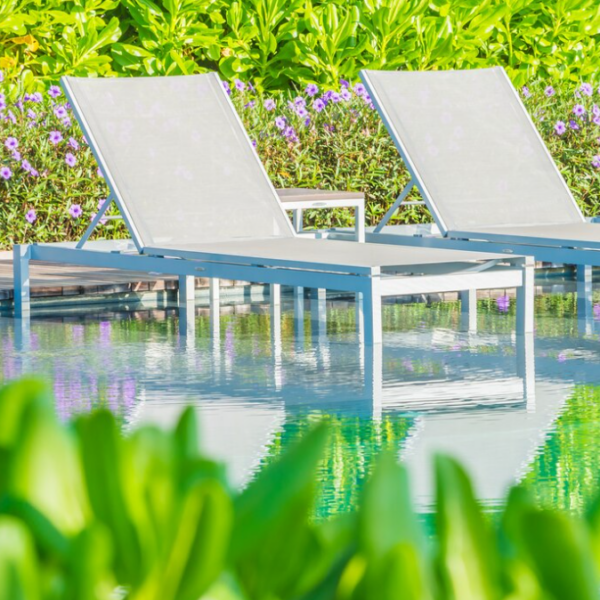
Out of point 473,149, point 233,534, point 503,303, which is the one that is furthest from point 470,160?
point 233,534

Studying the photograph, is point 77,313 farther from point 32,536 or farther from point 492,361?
A: point 32,536

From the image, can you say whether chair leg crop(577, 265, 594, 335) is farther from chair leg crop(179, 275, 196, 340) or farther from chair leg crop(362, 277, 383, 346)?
chair leg crop(179, 275, 196, 340)

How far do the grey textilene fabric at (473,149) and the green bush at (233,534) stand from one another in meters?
7.25

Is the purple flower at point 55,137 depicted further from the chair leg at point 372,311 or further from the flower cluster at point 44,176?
the chair leg at point 372,311

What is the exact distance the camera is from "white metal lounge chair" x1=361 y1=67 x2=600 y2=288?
27.8ft

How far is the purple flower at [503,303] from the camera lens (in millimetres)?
8828

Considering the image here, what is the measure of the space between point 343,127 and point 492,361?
558 cm

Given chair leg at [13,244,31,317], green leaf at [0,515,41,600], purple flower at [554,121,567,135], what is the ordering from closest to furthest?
green leaf at [0,515,41,600] → chair leg at [13,244,31,317] → purple flower at [554,121,567,135]

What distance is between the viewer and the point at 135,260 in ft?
25.1

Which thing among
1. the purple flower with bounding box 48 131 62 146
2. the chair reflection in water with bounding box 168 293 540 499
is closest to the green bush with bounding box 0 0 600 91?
the purple flower with bounding box 48 131 62 146

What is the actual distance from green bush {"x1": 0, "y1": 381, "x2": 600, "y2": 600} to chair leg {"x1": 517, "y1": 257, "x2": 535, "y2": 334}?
593 cm

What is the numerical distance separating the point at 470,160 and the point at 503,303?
3.03 ft

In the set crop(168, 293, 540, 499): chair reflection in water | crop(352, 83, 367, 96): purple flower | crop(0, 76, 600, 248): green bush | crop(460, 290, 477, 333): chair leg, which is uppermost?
crop(352, 83, 367, 96): purple flower

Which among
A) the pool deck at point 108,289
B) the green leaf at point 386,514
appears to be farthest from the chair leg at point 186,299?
the green leaf at point 386,514
